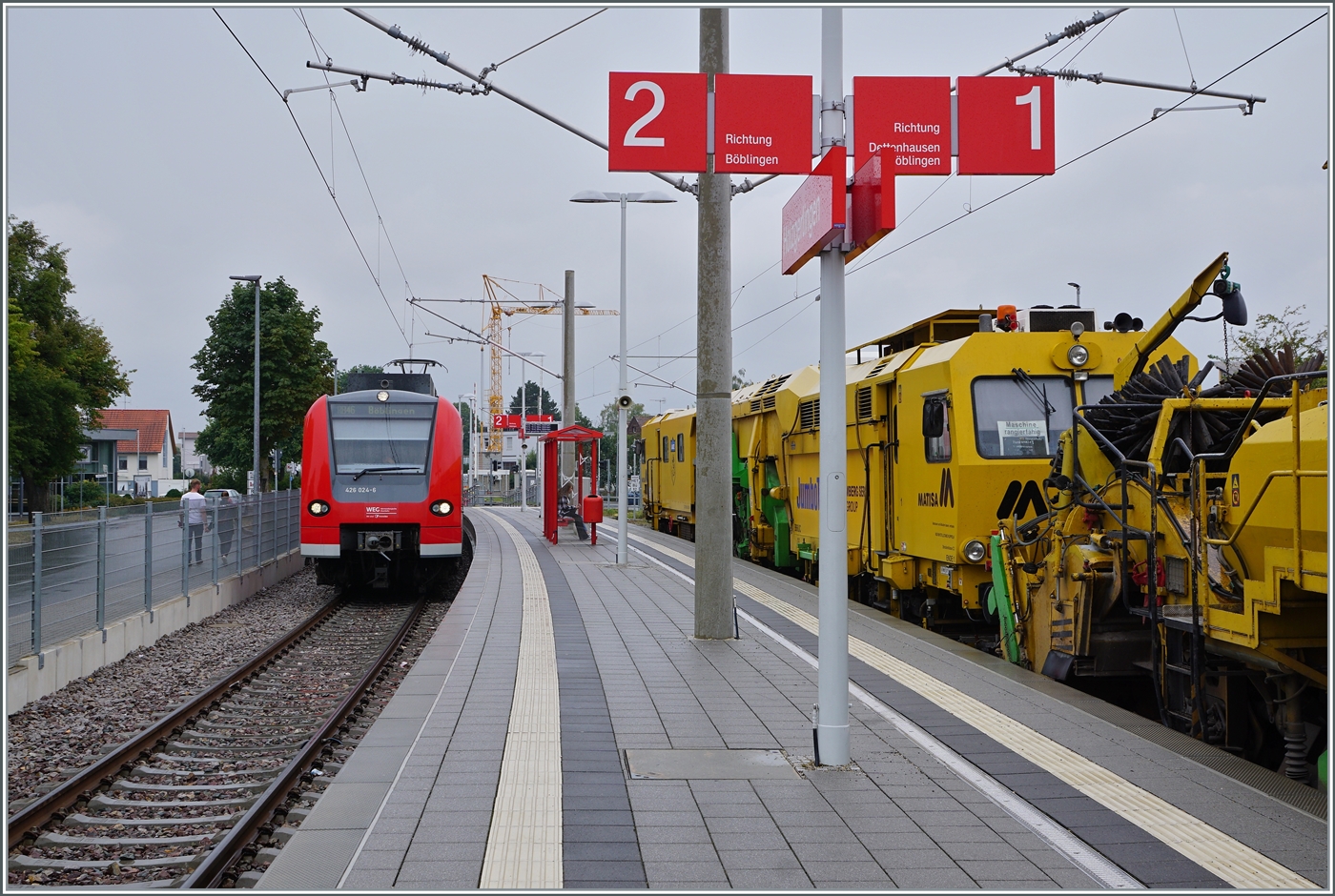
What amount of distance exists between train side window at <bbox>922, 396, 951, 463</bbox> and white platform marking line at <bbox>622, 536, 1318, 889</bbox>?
2403 mm

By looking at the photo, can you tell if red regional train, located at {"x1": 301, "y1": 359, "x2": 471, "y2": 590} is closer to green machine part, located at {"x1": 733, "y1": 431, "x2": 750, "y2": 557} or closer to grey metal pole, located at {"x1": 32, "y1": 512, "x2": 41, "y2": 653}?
green machine part, located at {"x1": 733, "y1": 431, "x2": 750, "y2": 557}

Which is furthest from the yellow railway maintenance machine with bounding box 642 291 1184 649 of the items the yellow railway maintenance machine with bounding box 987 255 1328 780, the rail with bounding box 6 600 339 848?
the rail with bounding box 6 600 339 848

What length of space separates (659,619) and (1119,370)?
5.29 metres

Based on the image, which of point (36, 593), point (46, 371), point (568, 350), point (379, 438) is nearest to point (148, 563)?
point (36, 593)

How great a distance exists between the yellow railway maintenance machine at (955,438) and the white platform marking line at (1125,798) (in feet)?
4.40

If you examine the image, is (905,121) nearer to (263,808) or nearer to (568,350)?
(263,808)

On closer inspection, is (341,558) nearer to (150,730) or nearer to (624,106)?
(150,730)

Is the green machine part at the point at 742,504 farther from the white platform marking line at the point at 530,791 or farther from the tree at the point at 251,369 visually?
the tree at the point at 251,369

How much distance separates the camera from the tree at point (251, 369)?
117 feet

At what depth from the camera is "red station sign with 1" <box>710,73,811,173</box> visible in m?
7.01

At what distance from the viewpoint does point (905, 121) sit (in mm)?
7293

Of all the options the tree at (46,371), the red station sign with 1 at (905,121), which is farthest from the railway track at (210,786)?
the tree at (46,371)

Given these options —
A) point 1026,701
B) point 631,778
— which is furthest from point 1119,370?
point 631,778

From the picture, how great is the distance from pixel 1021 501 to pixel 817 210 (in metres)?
5.04
